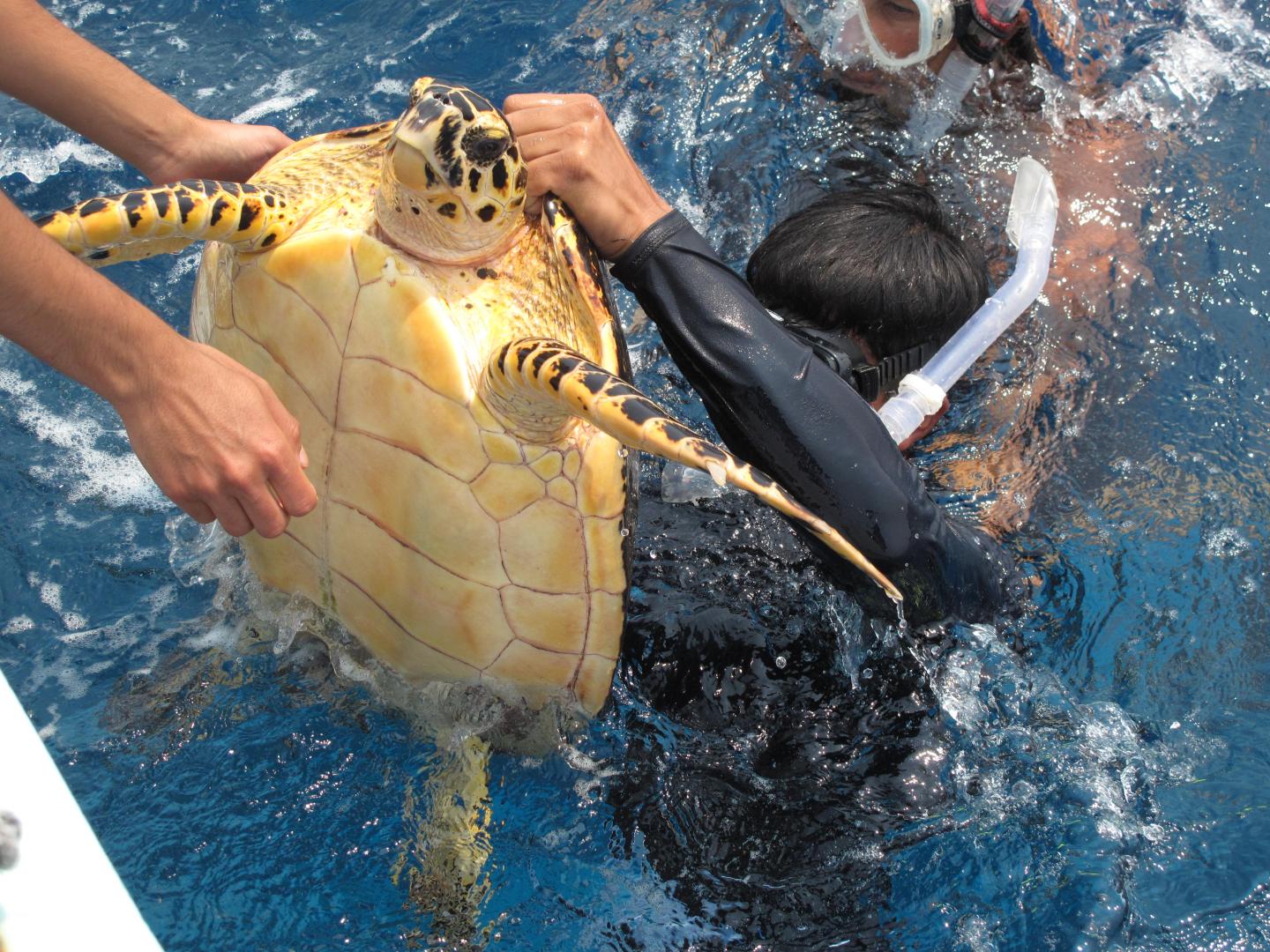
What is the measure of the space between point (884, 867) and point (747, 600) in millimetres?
615

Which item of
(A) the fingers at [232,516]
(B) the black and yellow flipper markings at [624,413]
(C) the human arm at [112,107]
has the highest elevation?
(B) the black and yellow flipper markings at [624,413]

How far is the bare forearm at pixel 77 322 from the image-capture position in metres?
1.42

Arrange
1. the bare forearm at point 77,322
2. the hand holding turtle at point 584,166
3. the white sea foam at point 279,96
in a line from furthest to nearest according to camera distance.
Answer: the white sea foam at point 279,96, the hand holding turtle at point 584,166, the bare forearm at point 77,322

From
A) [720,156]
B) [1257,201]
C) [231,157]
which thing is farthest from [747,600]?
[1257,201]

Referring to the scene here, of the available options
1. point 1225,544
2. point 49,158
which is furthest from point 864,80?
point 49,158

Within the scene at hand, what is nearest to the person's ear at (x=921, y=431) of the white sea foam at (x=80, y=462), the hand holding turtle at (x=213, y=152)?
the hand holding turtle at (x=213, y=152)

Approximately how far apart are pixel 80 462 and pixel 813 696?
6.97 ft

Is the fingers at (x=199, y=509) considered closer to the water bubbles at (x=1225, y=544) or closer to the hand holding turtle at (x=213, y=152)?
the hand holding turtle at (x=213, y=152)

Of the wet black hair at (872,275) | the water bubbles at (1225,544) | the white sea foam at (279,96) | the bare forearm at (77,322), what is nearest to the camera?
the bare forearm at (77,322)

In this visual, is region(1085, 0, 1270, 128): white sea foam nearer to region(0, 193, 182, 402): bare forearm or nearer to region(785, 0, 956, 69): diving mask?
region(785, 0, 956, 69): diving mask

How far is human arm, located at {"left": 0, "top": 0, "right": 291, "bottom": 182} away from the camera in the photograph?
2.03 m

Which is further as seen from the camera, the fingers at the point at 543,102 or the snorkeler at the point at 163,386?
the fingers at the point at 543,102

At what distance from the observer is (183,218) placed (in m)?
1.61

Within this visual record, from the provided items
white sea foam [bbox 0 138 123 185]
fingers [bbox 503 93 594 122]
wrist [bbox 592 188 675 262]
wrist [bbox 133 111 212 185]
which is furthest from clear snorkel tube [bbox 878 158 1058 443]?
white sea foam [bbox 0 138 123 185]
